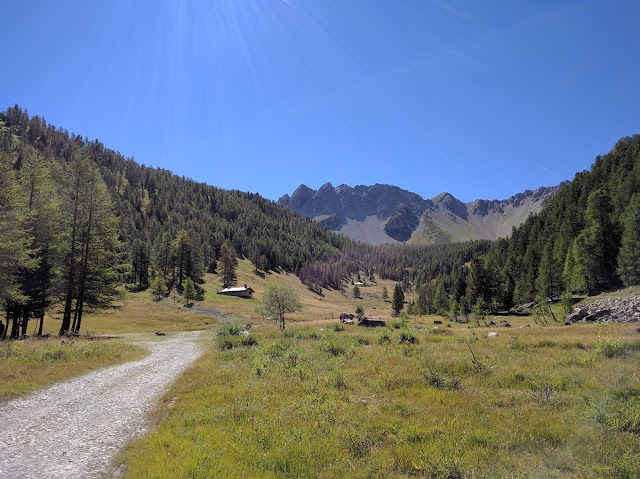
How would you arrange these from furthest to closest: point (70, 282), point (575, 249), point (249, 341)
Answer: point (575, 249) → point (70, 282) → point (249, 341)

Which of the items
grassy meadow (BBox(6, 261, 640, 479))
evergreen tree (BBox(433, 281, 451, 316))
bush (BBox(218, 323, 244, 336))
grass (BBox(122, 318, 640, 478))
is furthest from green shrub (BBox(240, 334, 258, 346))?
evergreen tree (BBox(433, 281, 451, 316))

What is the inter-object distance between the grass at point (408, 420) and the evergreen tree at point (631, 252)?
165 ft

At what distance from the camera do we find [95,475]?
26.7ft

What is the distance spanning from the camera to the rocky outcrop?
3850 centimetres

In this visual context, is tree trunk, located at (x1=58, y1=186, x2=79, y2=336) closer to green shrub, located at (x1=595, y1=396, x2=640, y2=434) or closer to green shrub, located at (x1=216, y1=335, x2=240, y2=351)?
green shrub, located at (x1=216, y1=335, x2=240, y2=351)

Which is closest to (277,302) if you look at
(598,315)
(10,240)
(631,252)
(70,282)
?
(70,282)

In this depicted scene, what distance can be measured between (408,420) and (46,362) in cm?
2183

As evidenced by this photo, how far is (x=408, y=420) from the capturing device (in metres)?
10.2

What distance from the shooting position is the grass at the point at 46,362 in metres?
16.0

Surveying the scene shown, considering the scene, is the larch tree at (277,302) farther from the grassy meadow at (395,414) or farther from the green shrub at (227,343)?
the grassy meadow at (395,414)

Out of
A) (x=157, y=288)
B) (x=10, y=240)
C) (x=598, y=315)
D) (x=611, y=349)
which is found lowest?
(x=611, y=349)

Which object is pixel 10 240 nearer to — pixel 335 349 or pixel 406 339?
pixel 335 349

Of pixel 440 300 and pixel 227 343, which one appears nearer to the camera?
pixel 227 343

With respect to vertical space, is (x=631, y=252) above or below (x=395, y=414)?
above
